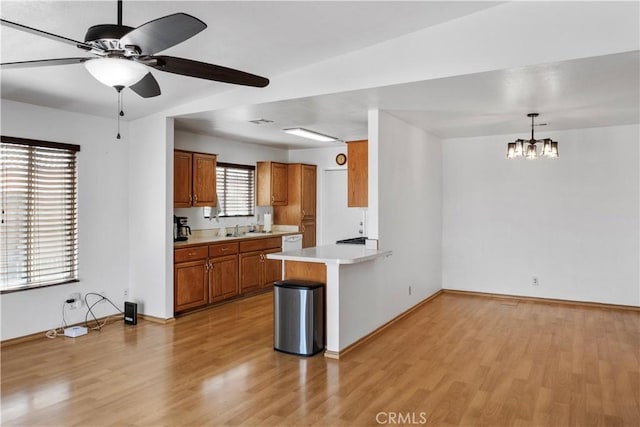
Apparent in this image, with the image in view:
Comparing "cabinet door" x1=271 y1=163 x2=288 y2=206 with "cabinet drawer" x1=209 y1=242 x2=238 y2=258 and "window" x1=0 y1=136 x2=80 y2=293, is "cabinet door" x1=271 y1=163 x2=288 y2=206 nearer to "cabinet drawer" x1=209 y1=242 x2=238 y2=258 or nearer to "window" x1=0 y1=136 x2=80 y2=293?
"cabinet drawer" x1=209 y1=242 x2=238 y2=258

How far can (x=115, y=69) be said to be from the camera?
2141 millimetres

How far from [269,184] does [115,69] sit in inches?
209

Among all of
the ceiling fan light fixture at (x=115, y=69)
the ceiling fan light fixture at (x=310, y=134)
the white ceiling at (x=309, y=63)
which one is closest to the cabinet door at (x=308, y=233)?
the ceiling fan light fixture at (x=310, y=134)

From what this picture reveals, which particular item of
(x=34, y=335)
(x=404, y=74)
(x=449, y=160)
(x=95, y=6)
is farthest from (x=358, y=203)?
(x=34, y=335)

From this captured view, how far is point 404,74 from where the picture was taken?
3.57 metres

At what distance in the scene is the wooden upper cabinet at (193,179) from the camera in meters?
5.70

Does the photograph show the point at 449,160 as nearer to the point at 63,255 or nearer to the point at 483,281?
the point at 483,281

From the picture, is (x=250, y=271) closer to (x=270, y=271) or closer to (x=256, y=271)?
(x=256, y=271)

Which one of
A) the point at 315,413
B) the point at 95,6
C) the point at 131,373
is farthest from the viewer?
the point at 131,373

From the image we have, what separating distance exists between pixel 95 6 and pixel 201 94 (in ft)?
6.50

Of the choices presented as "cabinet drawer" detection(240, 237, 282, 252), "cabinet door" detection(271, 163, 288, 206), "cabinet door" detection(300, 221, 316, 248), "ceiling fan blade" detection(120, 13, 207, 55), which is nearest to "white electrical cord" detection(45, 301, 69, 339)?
"cabinet drawer" detection(240, 237, 282, 252)

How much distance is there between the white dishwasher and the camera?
279 inches

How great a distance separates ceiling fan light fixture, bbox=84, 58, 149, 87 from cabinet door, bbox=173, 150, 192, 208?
3501 mm

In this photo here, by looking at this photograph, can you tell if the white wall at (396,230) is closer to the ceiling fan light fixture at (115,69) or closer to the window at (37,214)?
the ceiling fan light fixture at (115,69)
